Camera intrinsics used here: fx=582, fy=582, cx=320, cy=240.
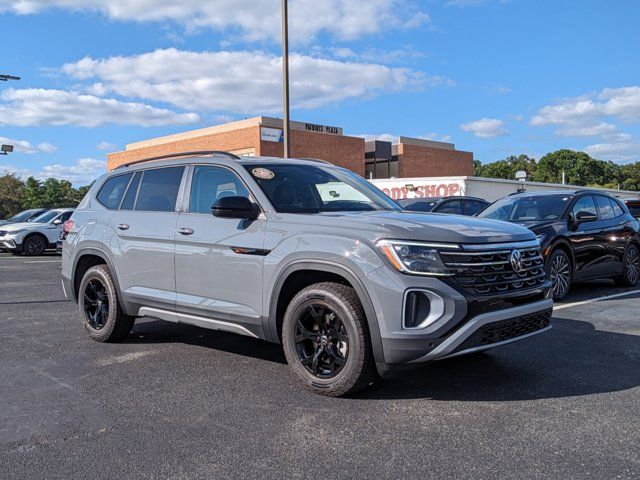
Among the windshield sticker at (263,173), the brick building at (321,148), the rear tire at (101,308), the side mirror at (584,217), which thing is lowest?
the rear tire at (101,308)

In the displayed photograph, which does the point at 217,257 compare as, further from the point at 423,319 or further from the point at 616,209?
the point at 616,209

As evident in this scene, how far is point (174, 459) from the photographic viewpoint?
3266 millimetres

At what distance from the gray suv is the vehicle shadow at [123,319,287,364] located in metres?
0.47

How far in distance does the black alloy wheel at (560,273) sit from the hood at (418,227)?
156 inches

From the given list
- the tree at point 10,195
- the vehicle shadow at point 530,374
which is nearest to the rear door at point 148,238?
the vehicle shadow at point 530,374

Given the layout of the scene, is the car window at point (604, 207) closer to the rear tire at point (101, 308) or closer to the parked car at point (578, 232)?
the parked car at point (578, 232)

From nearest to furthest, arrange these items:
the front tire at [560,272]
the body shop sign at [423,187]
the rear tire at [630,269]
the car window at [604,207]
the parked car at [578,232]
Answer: the front tire at [560,272]
the parked car at [578,232]
the car window at [604,207]
the rear tire at [630,269]
the body shop sign at [423,187]

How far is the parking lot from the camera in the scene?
3176mm

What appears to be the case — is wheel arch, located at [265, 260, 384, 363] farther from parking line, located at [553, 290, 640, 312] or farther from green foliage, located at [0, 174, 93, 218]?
green foliage, located at [0, 174, 93, 218]

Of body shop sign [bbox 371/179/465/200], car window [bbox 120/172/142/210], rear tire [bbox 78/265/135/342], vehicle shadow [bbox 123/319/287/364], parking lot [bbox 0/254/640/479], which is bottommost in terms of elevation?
vehicle shadow [bbox 123/319/287/364]

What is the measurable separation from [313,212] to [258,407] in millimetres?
1639

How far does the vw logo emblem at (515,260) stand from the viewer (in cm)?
423

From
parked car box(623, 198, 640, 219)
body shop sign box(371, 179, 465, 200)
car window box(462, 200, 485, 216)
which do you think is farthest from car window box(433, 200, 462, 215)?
body shop sign box(371, 179, 465, 200)

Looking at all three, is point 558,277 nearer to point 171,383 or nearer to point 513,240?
point 513,240
